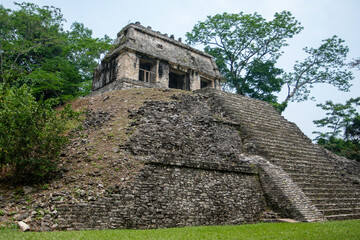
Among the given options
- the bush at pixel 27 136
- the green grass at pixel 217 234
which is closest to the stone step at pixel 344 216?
the green grass at pixel 217 234

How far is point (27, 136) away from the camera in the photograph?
21.7 ft

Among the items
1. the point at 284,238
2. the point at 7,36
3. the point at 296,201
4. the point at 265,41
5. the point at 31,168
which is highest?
the point at 265,41

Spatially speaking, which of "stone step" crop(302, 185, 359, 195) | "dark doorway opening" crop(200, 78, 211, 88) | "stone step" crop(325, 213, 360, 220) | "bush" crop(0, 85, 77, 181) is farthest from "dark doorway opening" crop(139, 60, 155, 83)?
"stone step" crop(325, 213, 360, 220)

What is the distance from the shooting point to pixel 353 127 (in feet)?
71.4

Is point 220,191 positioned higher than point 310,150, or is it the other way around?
point 310,150

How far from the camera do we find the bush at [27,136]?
21.4ft

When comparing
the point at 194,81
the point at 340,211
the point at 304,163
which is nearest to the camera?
the point at 340,211

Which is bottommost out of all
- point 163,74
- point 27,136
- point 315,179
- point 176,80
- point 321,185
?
point 321,185

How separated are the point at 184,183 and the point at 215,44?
71.4ft

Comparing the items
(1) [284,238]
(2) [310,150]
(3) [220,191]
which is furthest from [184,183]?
(2) [310,150]

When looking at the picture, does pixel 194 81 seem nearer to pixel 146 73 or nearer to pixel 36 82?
pixel 146 73

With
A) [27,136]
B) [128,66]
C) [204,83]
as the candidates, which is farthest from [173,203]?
[204,83]

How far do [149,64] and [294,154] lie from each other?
1022 centimetres

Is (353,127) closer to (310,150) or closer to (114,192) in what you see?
(310,150)
